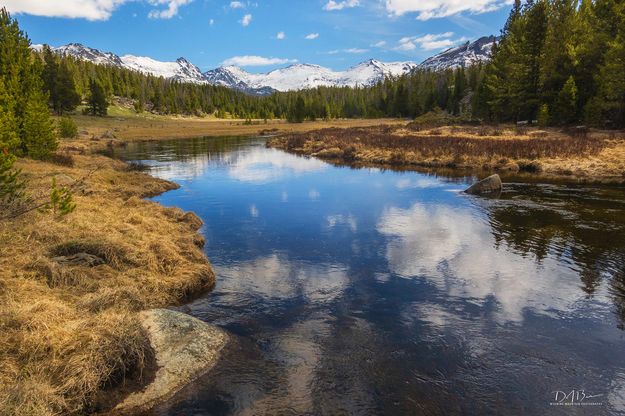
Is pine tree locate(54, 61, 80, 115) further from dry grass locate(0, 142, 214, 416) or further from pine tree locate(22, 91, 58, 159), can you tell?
dry grass locate(0, 142, 214, 416)

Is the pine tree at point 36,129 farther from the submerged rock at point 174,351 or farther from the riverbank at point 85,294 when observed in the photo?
the submerged rock at point 174,351

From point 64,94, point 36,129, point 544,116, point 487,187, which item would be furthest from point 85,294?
point 64,94

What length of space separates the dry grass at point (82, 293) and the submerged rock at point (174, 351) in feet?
1.57

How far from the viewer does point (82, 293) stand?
10.5 m

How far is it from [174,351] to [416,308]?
6.59 metres

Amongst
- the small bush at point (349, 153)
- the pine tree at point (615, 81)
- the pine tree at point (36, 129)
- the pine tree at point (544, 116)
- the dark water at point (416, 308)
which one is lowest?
the dark water at point (416, 308)

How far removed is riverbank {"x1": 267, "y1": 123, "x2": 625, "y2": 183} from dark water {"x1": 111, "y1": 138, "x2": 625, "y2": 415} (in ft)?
33.6

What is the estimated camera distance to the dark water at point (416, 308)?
800 cm

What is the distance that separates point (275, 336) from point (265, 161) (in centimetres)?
3731

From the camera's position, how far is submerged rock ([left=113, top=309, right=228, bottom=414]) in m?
7.73

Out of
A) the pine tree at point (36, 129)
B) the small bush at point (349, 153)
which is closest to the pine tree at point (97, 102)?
the small bush at point (349, 153)

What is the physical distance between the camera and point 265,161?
152 ft
